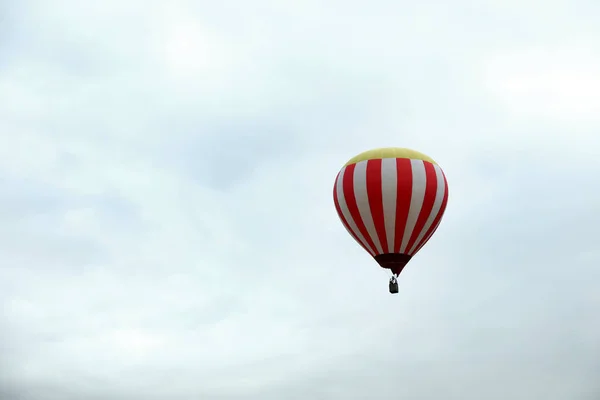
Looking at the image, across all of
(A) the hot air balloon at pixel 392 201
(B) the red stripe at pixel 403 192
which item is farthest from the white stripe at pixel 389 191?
(B) the red stripe at pixel 403 192

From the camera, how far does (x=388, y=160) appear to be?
6725 cm

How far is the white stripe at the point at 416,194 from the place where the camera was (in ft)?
219

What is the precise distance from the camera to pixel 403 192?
219ft

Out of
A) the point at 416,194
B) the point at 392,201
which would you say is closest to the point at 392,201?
the point at 392,201

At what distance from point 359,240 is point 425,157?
5.92 meters

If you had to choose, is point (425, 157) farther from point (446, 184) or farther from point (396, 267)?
point (396, 267)

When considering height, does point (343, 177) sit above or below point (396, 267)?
above

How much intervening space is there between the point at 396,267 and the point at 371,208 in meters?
3.63

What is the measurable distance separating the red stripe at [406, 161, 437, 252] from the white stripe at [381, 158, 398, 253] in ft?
4.44

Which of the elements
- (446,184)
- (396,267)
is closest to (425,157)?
(446,184)

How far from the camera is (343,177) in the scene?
6850 cm

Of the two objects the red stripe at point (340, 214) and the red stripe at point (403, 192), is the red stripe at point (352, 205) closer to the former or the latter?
the red stripe at point (340, 214)

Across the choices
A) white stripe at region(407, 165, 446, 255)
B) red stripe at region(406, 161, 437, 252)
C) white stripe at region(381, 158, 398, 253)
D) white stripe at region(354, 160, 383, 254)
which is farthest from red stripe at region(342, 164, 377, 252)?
white stripe at region(407, 165, 446, 255)

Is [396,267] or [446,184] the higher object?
[446,184]
